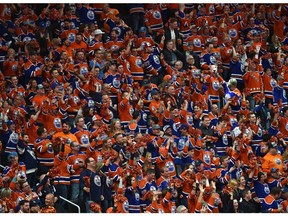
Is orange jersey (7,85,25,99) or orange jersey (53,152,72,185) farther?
orange jersey (7,85,25,99)

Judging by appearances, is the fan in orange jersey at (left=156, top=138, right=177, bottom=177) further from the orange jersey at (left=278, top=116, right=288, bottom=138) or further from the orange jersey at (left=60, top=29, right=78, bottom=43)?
the orange jersey at (left=60, top=29, right=78, bottom=43)

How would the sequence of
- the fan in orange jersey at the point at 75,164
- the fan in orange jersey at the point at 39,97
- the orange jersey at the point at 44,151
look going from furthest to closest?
the fan in orange jersey at the point at 39,97 → the orange jersey at the point at 44,151 → the fan in orange jersey at the point at 75,164

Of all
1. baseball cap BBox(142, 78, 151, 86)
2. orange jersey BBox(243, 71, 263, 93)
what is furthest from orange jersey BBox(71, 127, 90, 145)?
orange jersey BBox(243, 71, 263, 93)

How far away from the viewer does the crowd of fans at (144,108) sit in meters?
18.9

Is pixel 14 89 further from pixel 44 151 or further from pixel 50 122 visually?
pixel 44 151

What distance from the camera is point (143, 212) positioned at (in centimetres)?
1870

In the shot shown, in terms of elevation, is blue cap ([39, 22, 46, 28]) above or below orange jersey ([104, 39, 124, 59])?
above

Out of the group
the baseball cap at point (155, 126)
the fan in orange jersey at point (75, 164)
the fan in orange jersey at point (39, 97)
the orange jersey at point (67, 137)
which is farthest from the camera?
the fan in orange jersey at point (39, 97)

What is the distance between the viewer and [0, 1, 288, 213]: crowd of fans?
18.9 m

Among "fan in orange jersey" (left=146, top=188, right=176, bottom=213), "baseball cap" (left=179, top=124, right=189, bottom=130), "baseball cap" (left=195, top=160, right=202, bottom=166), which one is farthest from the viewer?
"baseball cap" (left=179, top=124, right=189, bottom=130)

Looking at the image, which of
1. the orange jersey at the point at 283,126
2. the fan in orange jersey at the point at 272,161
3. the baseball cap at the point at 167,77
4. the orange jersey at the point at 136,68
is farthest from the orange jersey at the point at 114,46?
the fan in orange jersey at the point at 272,161

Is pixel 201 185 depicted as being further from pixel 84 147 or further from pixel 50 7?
pixel 50 7

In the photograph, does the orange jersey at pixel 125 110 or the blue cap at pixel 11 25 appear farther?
the blue cap at pixel 11 25

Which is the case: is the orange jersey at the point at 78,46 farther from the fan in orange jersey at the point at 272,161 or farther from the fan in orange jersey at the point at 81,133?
the fan in orange jersey at the point at 272,161
